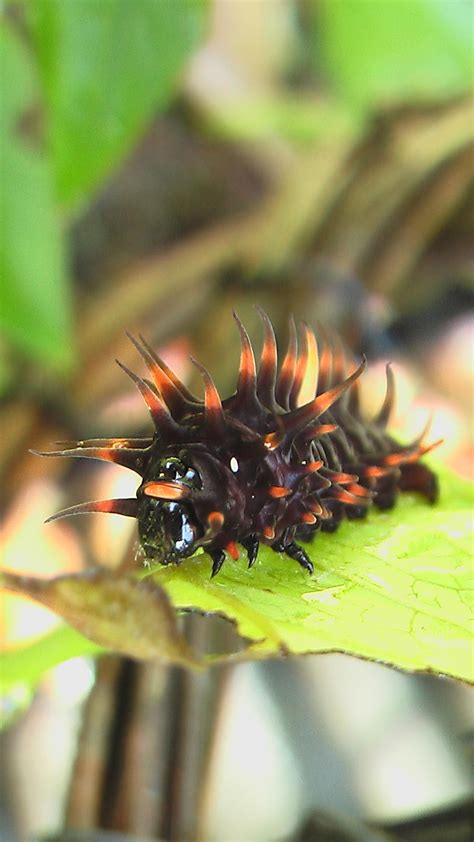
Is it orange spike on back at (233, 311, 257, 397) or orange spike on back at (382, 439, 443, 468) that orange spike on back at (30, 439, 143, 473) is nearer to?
orange spike on back at (233, 311, 257, 397)

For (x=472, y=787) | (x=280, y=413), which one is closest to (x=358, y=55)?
(x=280, y=413)

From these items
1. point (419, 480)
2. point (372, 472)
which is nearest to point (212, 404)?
point (372, 472)

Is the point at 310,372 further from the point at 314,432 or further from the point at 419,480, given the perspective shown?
the point at 419,480

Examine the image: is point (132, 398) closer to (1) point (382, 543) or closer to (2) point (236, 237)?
(2) point (236, 237)

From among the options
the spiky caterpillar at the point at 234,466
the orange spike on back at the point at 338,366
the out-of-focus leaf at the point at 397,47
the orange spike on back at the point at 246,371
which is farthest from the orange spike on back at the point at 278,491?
the out-of-focus leaf at the point at 397,47

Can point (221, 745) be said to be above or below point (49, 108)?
below
